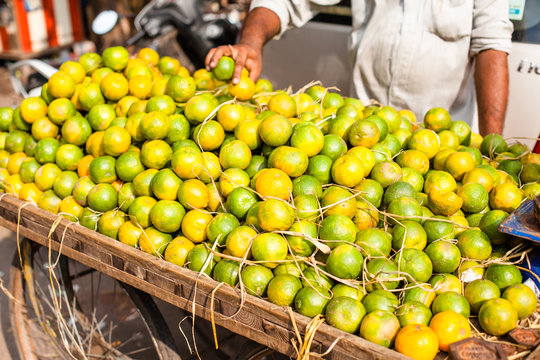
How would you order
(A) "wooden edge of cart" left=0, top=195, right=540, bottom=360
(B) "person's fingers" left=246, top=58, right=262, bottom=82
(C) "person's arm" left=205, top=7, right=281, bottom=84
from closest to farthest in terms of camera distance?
(A) "wooden edge of cart" left=0, top=195, right=540, bottom=360 < (C) "person's arm" left=205, top=7, right=281, bottom=84 < (B) "person's fingers" left=246, top=58, right=262, bottom=82

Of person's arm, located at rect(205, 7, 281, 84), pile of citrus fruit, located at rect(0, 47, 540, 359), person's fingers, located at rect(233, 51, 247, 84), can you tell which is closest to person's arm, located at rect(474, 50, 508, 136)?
pile of citrus fruit, located at rect(0, 47, 540, 359)

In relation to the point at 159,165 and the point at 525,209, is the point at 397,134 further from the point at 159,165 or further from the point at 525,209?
the point at 159,165

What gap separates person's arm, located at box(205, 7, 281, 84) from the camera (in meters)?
2.46

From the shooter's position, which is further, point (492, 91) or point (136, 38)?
point (136, 38)

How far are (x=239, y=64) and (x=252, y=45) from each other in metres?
0.50

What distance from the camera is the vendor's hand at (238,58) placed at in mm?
2406

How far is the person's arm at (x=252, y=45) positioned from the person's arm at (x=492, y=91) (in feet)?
4.67

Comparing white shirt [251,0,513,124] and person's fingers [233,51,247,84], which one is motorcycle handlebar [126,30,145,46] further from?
person's fingers [233,51,247,84]

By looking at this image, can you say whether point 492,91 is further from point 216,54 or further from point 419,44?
point 216,54

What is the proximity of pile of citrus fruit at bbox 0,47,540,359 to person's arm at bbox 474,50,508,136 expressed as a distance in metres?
0.43

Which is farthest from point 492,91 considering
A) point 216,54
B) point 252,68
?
point 216,54

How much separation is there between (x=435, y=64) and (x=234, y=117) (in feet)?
5.71

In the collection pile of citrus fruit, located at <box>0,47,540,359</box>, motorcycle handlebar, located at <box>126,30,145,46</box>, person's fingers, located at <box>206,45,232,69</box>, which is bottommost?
motorcycle handlebar, located at <box>126,30,145,46</box>

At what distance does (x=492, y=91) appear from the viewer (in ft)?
9.21
